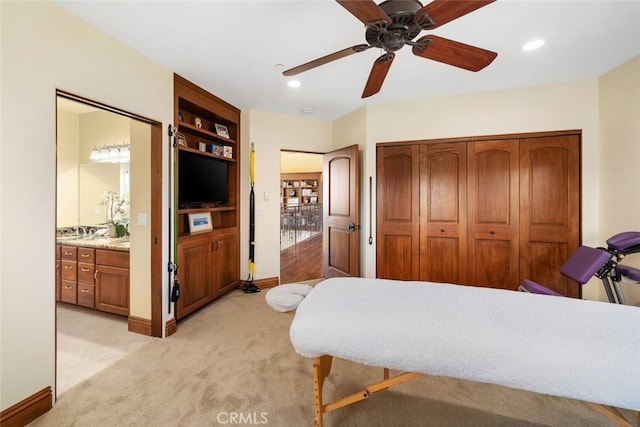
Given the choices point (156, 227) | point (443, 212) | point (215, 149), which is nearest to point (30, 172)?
point (156, 227)

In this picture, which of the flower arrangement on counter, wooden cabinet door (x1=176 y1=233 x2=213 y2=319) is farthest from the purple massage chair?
the flower arrangement on counter

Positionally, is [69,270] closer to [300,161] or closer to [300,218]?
[300,218]

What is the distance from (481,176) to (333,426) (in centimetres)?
291

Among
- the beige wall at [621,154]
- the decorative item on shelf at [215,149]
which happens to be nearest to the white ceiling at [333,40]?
the beige wall at [621,154]

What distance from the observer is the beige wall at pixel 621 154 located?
7.66 ft

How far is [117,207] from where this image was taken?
11.1ft

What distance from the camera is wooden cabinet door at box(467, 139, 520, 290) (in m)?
2.97

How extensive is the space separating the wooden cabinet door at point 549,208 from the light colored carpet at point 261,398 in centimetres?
151

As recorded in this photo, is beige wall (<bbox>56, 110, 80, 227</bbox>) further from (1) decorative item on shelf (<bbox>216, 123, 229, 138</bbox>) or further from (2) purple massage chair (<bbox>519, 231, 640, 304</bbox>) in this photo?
(2) purple massage chair (<bbox>519, 231, 640, 304</bbox>)

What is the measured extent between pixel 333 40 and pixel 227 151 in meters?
2.07

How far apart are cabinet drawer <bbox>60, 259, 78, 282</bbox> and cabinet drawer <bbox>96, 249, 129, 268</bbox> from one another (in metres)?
0.41

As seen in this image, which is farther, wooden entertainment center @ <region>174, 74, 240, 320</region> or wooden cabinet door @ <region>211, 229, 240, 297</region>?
wooden cabinet door @ <region>211, 229, 240, 297</region>

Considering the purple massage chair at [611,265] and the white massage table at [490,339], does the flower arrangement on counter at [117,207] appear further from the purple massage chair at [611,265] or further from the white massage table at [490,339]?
the purple massage chair at [611,265]

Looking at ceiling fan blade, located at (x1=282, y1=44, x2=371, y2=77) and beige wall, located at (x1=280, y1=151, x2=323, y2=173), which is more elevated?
beige wall, located at (x1=280, y1=151, x2=323, y2=173)
